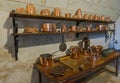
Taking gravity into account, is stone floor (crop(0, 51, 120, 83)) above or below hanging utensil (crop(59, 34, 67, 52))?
below

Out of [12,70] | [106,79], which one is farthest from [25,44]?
[106,79]

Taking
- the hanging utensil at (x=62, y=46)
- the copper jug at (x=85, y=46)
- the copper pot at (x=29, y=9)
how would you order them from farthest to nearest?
the copper jug at (x=85, y=46) < the hanging utensil at (x=62, y=46) < the copper pot at (x=29, y=9)

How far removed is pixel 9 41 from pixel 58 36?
0.85 m

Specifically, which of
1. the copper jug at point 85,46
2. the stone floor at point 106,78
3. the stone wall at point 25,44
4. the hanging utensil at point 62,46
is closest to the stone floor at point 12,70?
the stone wall at point 25,44

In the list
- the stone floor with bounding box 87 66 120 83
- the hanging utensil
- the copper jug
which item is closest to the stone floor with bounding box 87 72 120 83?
the stone floor with bounding box 87 66 120 83

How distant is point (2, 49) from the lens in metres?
1.46

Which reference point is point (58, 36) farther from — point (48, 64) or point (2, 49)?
point (2, 49)

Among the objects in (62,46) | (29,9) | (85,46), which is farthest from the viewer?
(85,46)

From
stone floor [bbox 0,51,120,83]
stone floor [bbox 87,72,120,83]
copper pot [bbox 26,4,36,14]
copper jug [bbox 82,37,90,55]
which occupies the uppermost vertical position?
copper pot [bbox 26,4,36,14]

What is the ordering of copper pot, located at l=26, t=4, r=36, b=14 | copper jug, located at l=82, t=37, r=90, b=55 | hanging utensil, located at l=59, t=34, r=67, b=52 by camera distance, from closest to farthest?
1. copper pot, located at l=26, t=4, r=36, b=14
2. hanging utensil, located at l=59, t=34, r=67, b=52
3. copper jug, located at l=82, t=37, r=90, b=55

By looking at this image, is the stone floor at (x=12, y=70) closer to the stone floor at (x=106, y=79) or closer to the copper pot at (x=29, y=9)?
the copper pot at (x=29, y=9)

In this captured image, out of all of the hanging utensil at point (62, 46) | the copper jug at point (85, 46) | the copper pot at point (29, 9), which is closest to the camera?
the copper pot at point (29, 9)

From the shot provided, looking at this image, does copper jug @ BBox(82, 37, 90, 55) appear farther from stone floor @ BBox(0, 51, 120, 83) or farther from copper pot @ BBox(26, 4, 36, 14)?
copper pot @ BBox(26, 4, 36, 14)

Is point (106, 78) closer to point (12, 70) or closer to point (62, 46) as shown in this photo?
point (62, 46)
